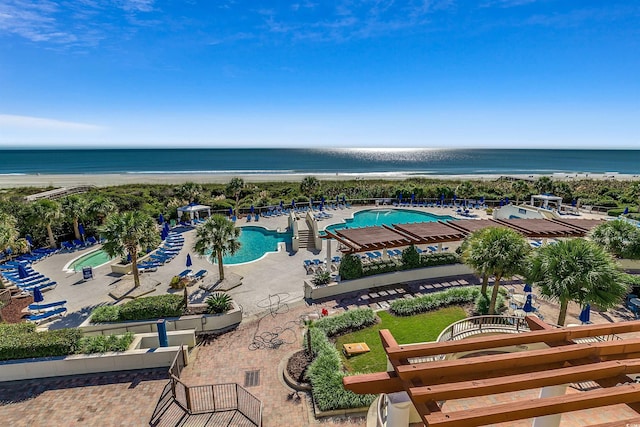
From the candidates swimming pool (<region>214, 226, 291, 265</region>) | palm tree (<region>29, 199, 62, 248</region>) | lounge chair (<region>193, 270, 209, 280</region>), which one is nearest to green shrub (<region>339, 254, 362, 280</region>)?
swimming pool (<region>214, 226, 291, 265</region>)

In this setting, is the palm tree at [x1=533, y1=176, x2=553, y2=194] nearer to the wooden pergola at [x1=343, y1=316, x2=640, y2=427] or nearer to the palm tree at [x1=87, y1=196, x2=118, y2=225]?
the wooden pergola at [x1=343, y1=316, x2=640, y2=427]

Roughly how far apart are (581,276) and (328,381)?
916 cm

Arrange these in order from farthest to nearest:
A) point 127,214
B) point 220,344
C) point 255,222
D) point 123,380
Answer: point 255,222
point 127,214
point 220,344
point 123,380

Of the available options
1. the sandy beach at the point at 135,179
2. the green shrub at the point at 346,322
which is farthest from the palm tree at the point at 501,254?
the sandy beach at the point at 135,179

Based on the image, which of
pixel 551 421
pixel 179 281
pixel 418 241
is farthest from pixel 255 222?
pixel 551 421

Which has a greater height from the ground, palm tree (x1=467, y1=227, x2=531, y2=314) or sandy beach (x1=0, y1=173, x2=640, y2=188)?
palm tree (x1=467, y1=227, x2=531, y2=314)

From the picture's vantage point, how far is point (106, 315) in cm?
1361

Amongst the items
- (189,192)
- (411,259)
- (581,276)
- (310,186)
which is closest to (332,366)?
(581,276)

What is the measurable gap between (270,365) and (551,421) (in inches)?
343

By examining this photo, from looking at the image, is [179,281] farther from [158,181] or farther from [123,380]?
[158,181]

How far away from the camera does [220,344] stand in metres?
13.1

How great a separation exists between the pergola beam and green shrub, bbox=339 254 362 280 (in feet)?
45.6

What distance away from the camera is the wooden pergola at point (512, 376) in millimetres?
3537

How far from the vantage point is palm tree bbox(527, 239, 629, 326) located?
10.9 m
